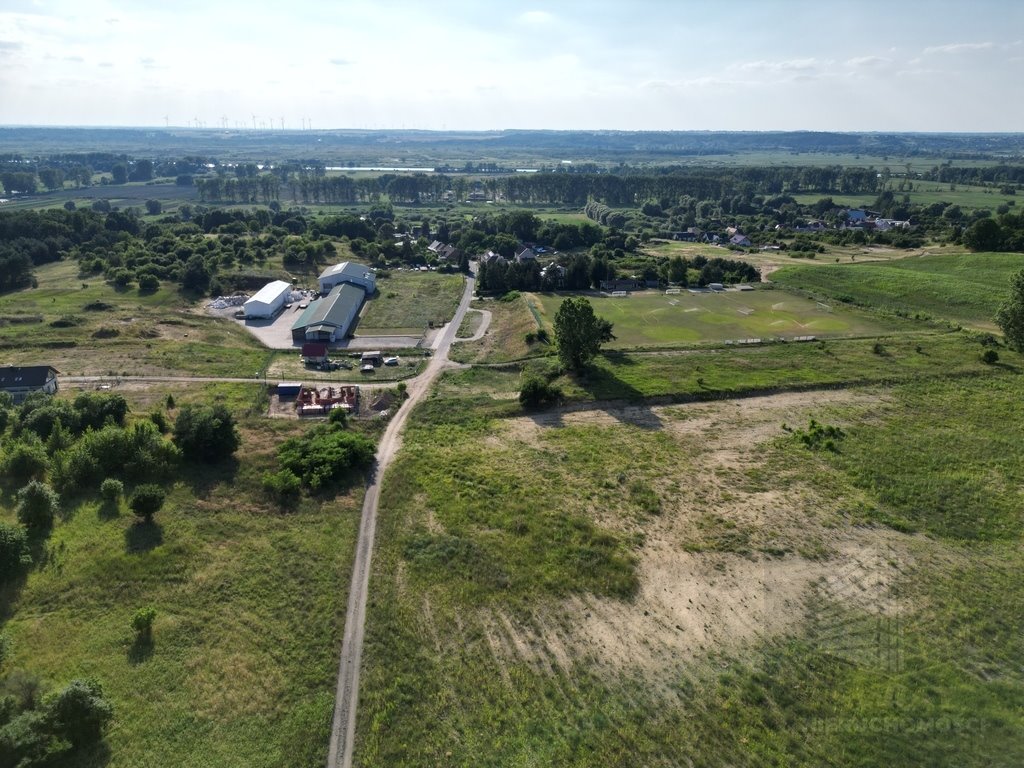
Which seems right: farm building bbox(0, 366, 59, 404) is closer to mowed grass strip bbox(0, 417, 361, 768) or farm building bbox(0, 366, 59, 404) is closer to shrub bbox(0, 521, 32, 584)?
mowed grass strip bbox(0, 417, 361, 768)

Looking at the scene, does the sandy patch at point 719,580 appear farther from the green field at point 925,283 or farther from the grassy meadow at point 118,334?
the green field at point 925,283

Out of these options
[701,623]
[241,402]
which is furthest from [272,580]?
[241,402]

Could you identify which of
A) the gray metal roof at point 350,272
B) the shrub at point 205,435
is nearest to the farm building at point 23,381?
the shrub at point 205,435

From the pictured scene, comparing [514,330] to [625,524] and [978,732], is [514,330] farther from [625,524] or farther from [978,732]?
[978,732]

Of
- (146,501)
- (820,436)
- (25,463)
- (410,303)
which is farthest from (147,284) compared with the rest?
(820,436)

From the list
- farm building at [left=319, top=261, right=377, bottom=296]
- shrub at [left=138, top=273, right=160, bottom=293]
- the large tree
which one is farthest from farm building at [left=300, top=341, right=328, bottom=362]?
shrub at [left=138, top=273, right=160, bottom=293]
